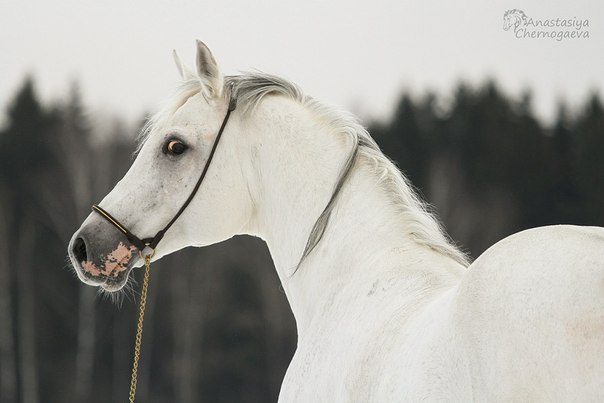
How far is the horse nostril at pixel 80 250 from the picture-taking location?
15.3 ft

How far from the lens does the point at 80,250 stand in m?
4.69

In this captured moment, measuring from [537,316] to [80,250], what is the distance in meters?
2.66

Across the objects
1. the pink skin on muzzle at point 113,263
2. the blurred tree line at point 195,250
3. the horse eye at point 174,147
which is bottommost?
the blurred tree line at point 195,250

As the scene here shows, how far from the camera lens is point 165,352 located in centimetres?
2833

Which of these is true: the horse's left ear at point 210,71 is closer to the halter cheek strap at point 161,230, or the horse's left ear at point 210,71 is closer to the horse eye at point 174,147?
the halter cheek strap at point 161,230

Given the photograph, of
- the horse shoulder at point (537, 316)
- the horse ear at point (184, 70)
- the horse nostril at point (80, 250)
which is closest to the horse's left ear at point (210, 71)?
the horse ear at point (184, 70)

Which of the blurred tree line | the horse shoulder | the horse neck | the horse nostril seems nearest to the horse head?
the horse nostril

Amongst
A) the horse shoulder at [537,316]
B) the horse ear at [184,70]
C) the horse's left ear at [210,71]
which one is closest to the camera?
the horse shoulder at [537,316]

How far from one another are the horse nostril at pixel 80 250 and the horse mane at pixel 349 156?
2.34 ft

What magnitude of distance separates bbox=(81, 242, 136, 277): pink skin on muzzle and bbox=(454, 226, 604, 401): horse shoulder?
84.1 inches

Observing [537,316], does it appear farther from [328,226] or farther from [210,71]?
[210,71]

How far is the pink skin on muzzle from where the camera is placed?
4629mm

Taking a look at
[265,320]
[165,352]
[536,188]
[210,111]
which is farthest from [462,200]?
[210,111]

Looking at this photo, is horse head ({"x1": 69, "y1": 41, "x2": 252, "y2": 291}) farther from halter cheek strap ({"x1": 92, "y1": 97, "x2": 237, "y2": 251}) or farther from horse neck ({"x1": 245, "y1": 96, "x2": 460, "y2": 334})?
horse neck ({"x1": 245, "y1": 96, "x2": 460, "y2": 334})
